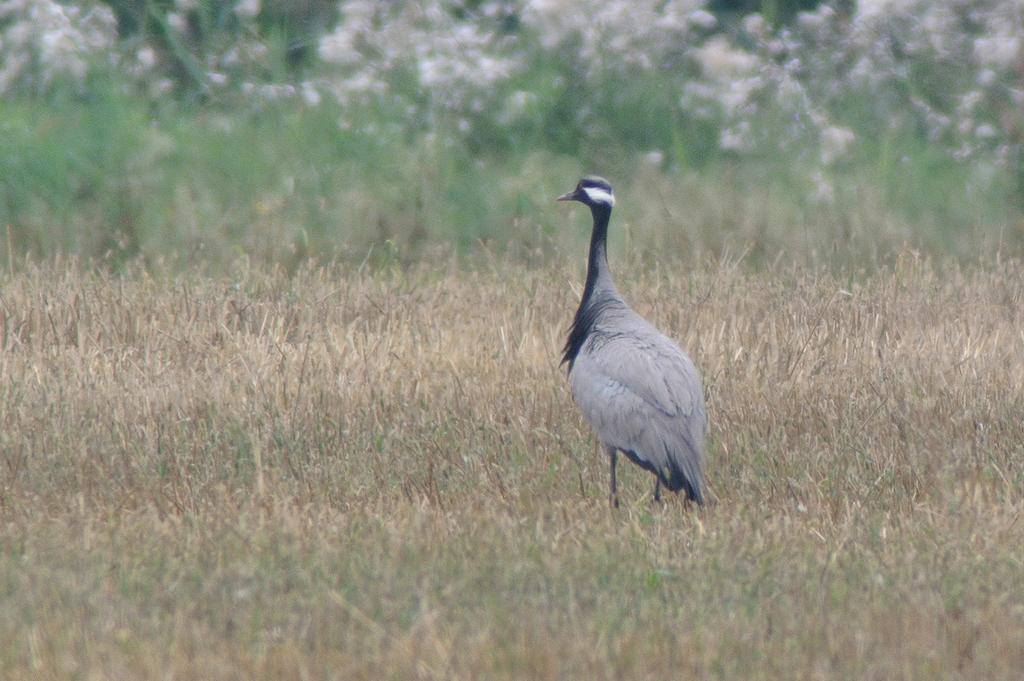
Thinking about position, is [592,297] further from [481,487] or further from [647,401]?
[481,487]

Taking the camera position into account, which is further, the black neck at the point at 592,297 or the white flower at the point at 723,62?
the white flower at the point at 723,62

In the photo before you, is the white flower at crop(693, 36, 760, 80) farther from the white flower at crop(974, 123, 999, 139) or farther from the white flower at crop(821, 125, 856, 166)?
the white flower at crop(974, 123, 999, 139)

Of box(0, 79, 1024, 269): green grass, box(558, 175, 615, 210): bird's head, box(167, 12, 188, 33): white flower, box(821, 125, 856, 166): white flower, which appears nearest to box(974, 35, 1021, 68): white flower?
box(0, 79, 1024, 269): green grass

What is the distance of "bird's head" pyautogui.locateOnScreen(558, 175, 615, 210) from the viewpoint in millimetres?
7582

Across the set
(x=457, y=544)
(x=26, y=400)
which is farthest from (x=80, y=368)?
(x=457, y=544)

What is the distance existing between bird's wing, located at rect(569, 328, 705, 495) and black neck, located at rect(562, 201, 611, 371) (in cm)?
39

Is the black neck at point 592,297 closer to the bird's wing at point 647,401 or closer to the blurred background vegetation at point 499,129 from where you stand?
the bird's wing at point 647,401

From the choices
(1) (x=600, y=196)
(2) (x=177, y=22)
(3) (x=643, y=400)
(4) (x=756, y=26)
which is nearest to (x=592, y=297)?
(1) (x=600, y=196)

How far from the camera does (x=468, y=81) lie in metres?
14.2

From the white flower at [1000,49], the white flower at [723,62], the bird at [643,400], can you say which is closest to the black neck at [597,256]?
the bird at [643,400]

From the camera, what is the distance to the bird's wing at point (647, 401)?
20.4 ft

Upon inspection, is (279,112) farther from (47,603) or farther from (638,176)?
(47,603)

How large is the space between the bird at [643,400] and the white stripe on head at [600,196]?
30.3 inches

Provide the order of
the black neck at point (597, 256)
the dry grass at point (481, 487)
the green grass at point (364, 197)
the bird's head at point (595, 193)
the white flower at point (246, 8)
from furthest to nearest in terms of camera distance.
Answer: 1. the white flower at point (246, 8)
2. the green grass at point (364, 197)
3. the bird's head at point (595, 193)
4. the black neck at point (597, 256)
5. the dry grass at point (481, 487)
